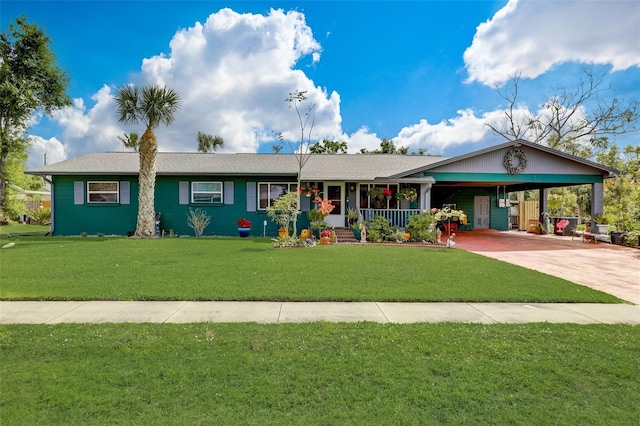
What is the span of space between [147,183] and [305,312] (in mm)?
11934

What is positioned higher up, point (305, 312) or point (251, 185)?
point (251, 185)

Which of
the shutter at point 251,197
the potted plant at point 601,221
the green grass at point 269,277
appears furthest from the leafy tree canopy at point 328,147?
the green grass at point 269,277

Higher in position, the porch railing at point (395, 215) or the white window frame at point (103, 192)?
the white window frame at point (103, 192)

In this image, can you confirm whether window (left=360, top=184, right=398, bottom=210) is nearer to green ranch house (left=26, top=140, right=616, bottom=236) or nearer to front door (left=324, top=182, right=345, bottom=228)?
green ranch house (left=26, top=140, right=616, bottom=236)

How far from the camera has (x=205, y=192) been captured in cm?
1565

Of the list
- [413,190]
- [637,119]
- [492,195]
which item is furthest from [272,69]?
[637,119]

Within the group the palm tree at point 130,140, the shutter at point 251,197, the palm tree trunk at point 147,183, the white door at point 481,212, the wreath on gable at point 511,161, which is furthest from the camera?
the palm tree at point 130,140

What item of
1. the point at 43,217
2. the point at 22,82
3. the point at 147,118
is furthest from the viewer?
the point at 43,217

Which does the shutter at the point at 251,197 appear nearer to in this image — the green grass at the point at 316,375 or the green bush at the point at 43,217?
the green grass at the point at 316,375

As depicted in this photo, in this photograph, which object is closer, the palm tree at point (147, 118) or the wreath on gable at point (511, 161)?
the palm tree at point (147, 118)

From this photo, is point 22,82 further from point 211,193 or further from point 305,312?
point 305,312

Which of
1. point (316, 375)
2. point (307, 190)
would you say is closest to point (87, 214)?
point (307, 190)

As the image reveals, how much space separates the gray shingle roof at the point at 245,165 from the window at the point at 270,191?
2.35ft

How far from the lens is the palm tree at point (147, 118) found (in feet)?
45.0
